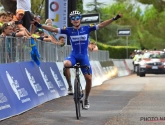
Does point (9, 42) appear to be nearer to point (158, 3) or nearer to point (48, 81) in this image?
point (48, 81)

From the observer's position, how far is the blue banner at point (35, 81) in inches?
578

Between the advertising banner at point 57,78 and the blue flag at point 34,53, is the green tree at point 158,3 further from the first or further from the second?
the blue flag at point 34,53

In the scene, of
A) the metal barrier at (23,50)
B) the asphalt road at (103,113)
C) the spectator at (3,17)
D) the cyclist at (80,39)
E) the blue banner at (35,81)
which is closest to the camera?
the asphalt road at (103,113)

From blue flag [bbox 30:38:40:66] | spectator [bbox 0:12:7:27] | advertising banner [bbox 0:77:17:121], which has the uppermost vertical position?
spectator [bbox 0:12:7:27]

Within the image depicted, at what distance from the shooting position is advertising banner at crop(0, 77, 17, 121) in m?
12.0

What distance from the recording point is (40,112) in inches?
531

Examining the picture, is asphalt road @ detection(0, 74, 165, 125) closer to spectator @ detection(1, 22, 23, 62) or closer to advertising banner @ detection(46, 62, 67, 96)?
advertising banner @ detection(46, 62, 67, 96)

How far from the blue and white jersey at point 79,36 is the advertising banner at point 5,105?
198 cm

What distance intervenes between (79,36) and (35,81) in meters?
2.16

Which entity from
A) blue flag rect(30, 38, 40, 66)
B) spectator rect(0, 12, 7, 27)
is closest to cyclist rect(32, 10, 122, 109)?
spectator rect(0, 12, 7, 27)

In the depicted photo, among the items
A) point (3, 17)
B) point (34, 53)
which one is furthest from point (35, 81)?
point (3, 17)

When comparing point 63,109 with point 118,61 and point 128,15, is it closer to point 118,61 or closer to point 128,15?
point 118,61

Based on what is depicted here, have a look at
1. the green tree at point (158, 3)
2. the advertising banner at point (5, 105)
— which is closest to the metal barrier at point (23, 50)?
the advertising banner at point (5, 105)

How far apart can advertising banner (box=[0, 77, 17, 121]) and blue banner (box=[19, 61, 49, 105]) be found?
6.27ft
